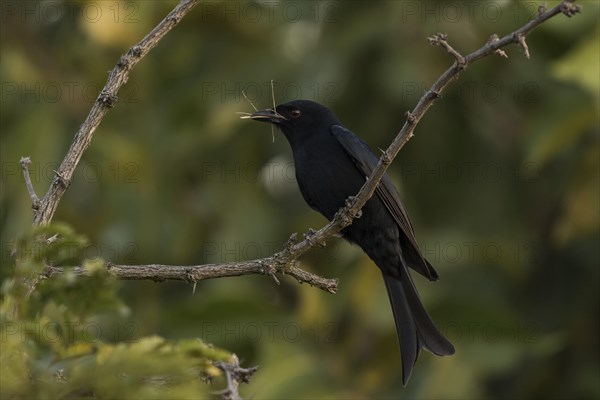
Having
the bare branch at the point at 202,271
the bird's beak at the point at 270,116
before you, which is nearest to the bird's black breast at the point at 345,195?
the bird's beak at the point at 270,116

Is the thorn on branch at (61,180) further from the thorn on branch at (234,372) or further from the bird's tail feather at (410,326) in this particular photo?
the bird's tail feather at (410,326)

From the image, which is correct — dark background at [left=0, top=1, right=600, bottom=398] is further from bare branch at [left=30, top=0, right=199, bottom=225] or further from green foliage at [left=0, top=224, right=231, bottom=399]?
green foliage at [left=0, top=224, right=231, bottom=399]

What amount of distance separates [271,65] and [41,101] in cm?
162

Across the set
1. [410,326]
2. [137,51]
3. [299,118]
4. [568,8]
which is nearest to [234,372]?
[137,51]

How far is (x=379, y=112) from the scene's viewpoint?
735 centimetres

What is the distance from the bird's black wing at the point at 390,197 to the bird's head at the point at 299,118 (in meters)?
0.22

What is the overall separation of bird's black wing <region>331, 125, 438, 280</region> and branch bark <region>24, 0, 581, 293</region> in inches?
44.6

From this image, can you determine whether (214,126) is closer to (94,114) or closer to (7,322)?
(94,114)

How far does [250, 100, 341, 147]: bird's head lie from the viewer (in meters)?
5.20

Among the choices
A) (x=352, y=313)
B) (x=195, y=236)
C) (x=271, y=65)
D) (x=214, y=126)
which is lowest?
(x=352, y=313)

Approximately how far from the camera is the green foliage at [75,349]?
5.71 ft

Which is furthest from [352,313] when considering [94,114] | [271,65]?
[94,114]

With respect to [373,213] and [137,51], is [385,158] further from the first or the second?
[373,213]

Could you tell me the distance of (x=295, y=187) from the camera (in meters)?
7.54
